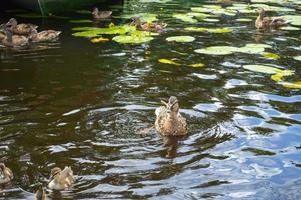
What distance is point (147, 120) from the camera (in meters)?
7.91

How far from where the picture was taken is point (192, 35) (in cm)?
1368

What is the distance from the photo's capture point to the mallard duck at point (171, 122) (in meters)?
7.25

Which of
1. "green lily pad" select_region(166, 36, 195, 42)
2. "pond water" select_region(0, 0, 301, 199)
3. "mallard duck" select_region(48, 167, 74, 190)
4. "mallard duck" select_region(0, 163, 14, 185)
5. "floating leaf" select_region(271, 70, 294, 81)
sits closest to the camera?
"mallard duck" select_region(48, 167, 74, 190)

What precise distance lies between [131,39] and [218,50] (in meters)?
2.20

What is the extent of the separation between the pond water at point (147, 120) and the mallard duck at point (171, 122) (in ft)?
0.38

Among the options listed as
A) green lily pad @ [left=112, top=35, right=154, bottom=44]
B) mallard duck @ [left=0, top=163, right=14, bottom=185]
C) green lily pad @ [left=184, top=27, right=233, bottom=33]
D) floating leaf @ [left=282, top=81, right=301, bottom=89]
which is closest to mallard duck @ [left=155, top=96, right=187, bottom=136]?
mallard duck @ [left=0, top=163, right=14, bottom=185]

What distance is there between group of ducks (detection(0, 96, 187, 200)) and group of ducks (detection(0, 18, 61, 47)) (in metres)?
5.28

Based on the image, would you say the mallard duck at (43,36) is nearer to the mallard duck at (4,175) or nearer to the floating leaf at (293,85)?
the floating leaf at (293,85)

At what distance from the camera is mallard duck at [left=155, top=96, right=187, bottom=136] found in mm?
7250

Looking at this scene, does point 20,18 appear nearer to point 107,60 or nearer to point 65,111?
point 107,60

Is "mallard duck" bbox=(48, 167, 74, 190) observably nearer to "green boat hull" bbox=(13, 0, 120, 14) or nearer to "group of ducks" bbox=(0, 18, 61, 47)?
"group of ducks" bbox=(0, 18, 61, 47)

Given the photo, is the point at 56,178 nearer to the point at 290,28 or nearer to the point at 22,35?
the point at 22,35

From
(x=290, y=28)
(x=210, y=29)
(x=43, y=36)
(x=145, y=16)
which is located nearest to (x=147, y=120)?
(x=43, y=36)

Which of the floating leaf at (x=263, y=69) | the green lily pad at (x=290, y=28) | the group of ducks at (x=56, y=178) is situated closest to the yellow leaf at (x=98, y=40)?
the floating leaf at (x=263, y=69)
